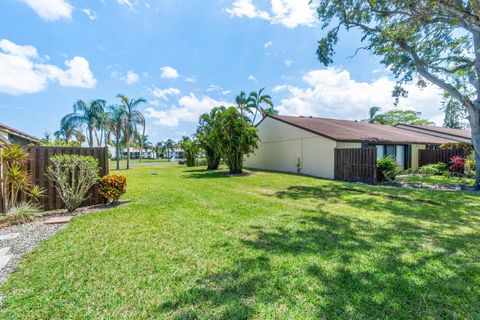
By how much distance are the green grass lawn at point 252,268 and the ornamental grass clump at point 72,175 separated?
4.39 feet

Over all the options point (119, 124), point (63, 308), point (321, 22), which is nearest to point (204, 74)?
point (321, 22)

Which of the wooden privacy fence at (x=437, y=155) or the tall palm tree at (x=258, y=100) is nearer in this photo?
the wooden privacy fence at (x=437, y=155)

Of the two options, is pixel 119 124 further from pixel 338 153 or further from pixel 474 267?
pixel 474 267

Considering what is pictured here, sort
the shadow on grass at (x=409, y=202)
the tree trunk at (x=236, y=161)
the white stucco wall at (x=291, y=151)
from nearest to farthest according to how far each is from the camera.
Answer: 1. the shadow on grass at (x=409, y=202)
2. the white stucco wall at (x=291, y=151)
3. the tree trunk at (x=236, y=161)

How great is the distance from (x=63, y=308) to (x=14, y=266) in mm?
1664

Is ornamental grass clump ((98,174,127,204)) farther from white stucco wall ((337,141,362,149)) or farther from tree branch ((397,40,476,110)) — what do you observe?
tree branch ((397,40,476,110))

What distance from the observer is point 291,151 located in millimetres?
18203

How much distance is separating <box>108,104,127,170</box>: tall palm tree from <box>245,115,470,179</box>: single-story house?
50.5 feet

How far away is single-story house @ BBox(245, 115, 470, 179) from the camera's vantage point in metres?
14.8

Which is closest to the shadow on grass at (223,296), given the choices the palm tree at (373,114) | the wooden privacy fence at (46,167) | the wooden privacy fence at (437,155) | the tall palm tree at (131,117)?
the wooden privacy fence at (46,167)

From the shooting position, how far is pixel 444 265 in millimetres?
3236

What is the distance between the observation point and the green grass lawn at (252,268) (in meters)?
2.31

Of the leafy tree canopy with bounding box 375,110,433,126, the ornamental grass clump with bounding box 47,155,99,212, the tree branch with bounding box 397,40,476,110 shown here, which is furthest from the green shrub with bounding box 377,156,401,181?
the leafy tree canopy with bounding box 375,110,433,126

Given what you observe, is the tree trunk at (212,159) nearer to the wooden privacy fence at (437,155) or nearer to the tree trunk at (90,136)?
the tree trunk at (90,136)
